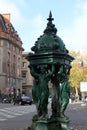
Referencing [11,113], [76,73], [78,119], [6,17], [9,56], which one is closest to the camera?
[78,119]

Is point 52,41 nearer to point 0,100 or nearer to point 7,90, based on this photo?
point 0,100

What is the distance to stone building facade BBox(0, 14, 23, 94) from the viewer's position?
95500mm

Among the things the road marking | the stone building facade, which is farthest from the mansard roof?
the road marking

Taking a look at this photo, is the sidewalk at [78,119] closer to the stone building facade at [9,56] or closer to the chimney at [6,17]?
the stone building facade at [9,56]

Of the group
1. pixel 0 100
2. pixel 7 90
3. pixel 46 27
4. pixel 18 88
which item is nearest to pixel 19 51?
pixel 18 88

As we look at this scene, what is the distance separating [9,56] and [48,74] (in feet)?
300

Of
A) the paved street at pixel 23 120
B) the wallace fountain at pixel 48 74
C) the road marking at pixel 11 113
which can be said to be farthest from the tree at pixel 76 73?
the wallace fountain at pixel 48 74

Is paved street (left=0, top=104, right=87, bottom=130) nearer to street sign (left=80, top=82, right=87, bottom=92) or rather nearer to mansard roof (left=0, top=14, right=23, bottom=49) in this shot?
street sign (left=80, top=82, right=87, bottom=92)

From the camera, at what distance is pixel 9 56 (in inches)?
3994

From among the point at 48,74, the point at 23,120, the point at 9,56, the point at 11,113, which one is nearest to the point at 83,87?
the point at 11,113

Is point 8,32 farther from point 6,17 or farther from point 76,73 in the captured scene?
point 76,73

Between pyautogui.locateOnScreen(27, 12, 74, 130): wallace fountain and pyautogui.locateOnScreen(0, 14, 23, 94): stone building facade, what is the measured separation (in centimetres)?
8226

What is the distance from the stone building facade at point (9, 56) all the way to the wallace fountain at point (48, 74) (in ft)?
270

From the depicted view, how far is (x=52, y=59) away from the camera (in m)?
10.3
